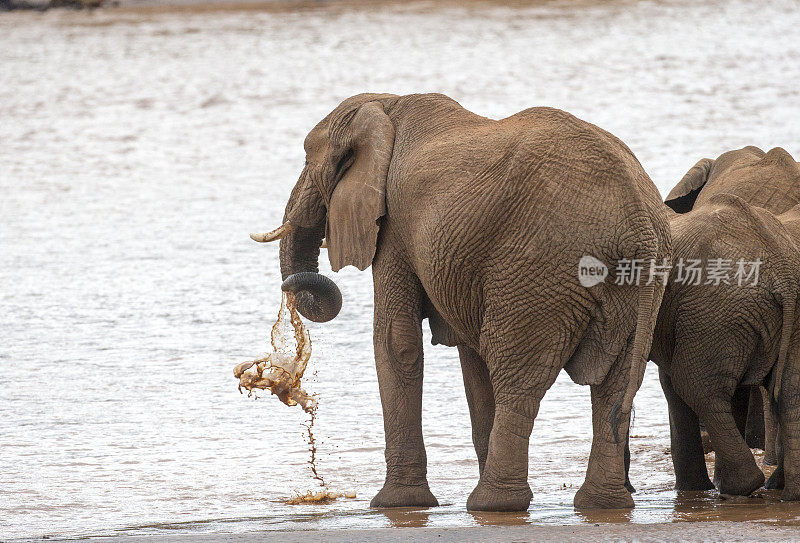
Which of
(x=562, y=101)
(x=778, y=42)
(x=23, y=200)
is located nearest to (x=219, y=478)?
(x=23, y=200)

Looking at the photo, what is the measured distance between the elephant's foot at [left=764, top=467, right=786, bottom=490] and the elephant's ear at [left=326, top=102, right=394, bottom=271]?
2107mm

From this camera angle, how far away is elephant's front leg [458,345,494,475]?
266 inches

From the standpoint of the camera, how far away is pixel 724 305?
21.0ft

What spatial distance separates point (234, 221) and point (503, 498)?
10844 mm

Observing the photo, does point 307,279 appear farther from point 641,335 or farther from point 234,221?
point 234,221

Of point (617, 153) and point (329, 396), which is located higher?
point (617, 153)

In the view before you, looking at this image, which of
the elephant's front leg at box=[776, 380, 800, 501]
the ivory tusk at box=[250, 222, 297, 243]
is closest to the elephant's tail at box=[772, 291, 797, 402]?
the elephant's front leg at box=[776, 380, 800, 501]

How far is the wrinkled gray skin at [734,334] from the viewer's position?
6402 millimetres

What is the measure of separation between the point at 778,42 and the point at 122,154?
13.1 metres

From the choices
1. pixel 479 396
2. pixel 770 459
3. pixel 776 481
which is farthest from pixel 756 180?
pixel 479 396

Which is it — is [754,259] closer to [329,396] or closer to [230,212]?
[329,396]

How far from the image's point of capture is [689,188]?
8.37 metres

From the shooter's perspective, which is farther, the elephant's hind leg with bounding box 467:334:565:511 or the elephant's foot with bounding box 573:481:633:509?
the elephant's foot with bounding box 573:481:633:509

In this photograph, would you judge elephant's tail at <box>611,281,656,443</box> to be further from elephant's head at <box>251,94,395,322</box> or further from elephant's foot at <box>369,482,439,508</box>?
elephant's head at <box>251,94,395,322</box>
